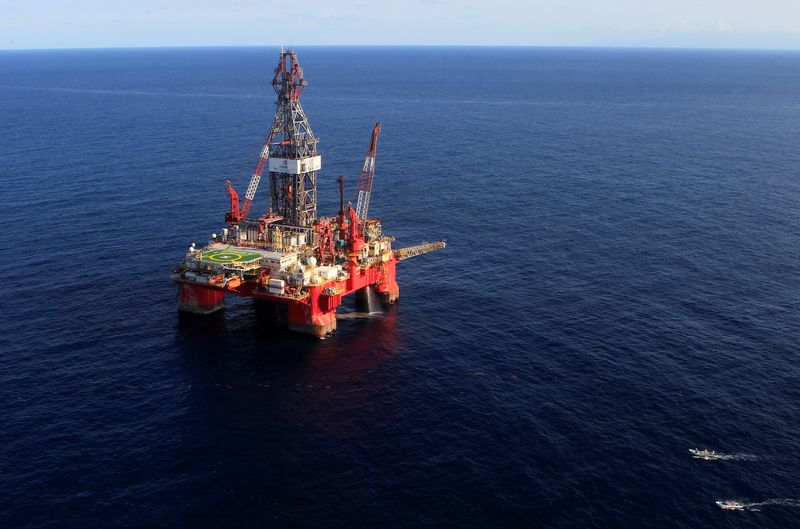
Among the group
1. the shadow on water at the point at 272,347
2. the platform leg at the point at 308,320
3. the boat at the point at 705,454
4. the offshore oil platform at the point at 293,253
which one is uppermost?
the offshore oil platform at the point at 293,253

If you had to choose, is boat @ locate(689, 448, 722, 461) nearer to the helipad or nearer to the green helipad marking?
the helipad

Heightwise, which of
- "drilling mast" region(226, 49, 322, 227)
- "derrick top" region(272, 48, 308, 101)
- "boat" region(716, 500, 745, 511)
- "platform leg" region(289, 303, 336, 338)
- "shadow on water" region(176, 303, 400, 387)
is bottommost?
"boat" region(716, 500, 745, 511)

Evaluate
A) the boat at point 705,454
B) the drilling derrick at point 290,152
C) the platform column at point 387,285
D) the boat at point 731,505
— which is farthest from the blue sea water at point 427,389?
the drilling derrick at point 290,152

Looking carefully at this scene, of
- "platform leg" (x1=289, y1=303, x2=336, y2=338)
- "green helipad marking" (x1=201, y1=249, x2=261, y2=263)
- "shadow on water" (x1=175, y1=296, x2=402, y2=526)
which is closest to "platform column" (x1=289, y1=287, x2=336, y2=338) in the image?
"platform leg" (x1=289, y1=303, x2=336, y2=338)

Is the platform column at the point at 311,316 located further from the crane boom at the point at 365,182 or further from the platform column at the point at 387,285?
the crane boom at the point at 365,182

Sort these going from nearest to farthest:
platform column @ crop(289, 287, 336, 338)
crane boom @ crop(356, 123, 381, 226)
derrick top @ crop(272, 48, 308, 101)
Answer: platform column @ crop(289, 287, 336, 338) → derrick top @ crop(272, 48, 308, 101) → crane boom @ crop(356, 123, 381, 226)
